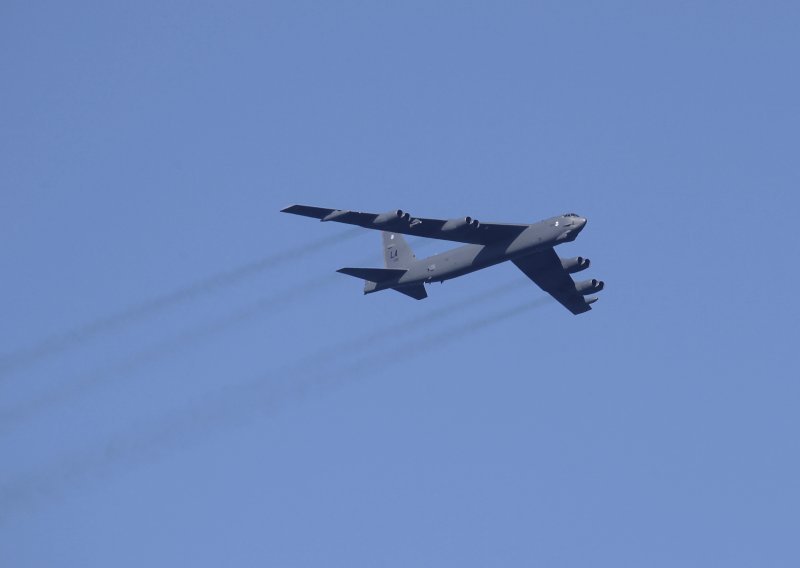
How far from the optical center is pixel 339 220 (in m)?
73.4

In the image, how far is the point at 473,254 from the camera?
7744 centimetres

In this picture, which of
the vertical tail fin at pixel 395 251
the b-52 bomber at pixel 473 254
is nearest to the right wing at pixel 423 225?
the b-52 bomber at pixel 473 254

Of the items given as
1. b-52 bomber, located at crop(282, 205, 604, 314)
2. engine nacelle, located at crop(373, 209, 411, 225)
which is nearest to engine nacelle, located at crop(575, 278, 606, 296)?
b-52 bomber, located at crop(282, 205, 604, 314)

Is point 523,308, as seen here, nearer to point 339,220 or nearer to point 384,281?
point 384,281

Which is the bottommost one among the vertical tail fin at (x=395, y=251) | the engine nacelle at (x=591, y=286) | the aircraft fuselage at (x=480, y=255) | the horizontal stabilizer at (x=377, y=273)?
the engine nacelle at (x=591, y=286)

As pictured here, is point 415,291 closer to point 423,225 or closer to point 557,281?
point 423,225

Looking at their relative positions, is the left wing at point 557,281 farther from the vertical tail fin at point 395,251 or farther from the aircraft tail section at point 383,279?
the vertical tail fin at point 395,251

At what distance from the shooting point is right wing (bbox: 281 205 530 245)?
73.0m

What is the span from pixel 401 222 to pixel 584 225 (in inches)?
315

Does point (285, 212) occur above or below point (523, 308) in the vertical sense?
above

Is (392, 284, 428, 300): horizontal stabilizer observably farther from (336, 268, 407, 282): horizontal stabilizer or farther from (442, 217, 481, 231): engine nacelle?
(442, 217, 481, 231): engine nacelle

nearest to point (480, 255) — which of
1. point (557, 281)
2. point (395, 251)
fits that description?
point (557, 281)

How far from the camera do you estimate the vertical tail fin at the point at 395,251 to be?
83062 mm

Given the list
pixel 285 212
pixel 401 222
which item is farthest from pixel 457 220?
pixel 285 212
